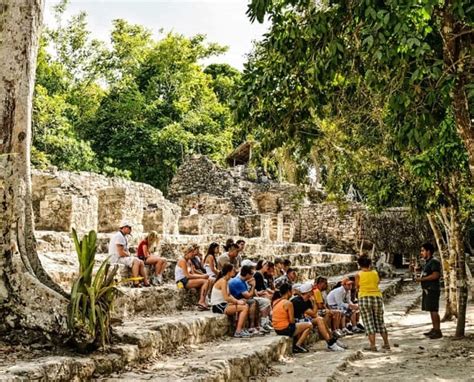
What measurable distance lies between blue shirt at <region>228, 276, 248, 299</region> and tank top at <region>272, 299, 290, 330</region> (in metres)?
0.59

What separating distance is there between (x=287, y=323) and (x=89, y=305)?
12.4 feet

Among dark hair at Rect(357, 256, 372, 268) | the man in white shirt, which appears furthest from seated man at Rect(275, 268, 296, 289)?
the man in white shirt

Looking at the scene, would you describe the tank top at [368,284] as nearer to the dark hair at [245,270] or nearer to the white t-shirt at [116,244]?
the dark hair at [245,270]

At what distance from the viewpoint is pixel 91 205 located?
11.4 meters

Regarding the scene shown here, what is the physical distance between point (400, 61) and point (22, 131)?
11.8 ft

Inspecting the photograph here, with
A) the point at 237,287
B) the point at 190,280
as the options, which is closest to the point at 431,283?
the point at 237,287

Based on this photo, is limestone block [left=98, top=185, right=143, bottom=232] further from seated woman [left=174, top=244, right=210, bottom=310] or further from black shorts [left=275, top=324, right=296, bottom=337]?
black shorts [left=275, top=324, right=296, bottom=337]

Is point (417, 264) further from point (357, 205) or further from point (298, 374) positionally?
point (298, 374)

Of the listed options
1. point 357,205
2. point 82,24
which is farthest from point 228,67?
point 357,205

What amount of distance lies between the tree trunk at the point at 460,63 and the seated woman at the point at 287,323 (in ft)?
10.5

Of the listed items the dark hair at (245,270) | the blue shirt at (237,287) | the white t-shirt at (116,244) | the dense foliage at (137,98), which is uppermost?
the dense foliage at (137,98)

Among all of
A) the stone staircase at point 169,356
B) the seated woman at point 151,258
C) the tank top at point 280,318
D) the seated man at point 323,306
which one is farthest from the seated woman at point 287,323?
the seated woman at point 151,258

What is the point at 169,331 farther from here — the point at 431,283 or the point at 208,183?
the point at 208,183

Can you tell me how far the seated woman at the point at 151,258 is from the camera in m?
8.66
